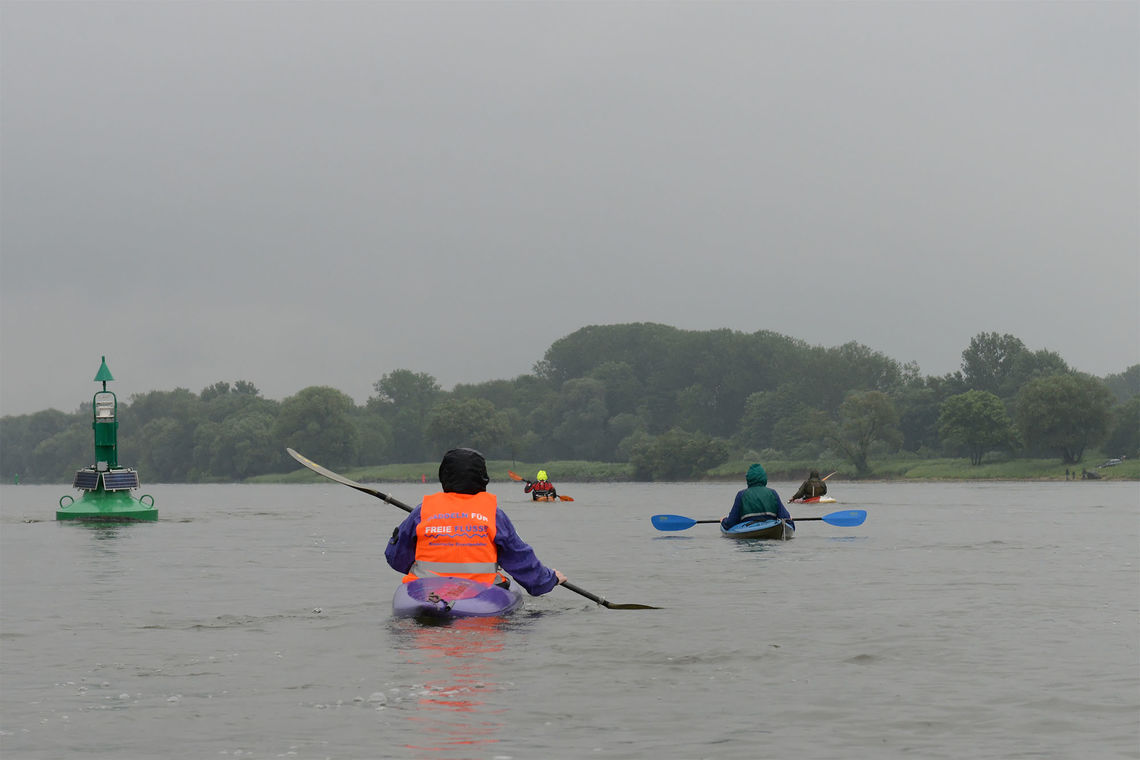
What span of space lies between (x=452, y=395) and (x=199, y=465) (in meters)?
36.4

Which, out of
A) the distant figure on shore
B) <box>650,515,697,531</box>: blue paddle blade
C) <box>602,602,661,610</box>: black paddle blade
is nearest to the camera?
<box>602,602,661,610</box>: black paddle blade

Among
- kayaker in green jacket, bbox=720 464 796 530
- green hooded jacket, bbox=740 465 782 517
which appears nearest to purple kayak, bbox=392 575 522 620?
kayaker in green jacket, bbox=720 464 796 530

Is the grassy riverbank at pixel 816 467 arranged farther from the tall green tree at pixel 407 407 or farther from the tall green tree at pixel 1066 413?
the tall green tree at pixel 407 407

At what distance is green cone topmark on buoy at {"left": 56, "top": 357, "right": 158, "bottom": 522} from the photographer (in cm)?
3922

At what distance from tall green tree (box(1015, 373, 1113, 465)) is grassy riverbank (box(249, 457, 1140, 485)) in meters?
2.10

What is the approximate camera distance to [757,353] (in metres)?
162

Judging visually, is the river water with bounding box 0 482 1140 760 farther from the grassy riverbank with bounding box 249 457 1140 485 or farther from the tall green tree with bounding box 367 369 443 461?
the tall green tree with bounding box 367 369 443 461

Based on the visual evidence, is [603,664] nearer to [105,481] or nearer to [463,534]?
[463,534]

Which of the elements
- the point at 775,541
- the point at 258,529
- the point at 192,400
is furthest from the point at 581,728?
the point at 192,400

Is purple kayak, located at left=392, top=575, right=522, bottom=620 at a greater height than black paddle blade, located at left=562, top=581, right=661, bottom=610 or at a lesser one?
greater

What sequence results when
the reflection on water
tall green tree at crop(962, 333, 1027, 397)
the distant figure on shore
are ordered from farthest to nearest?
tall green tree at crop(962, 333, 1027, 397) → the distant figure on shore → the reflection on water

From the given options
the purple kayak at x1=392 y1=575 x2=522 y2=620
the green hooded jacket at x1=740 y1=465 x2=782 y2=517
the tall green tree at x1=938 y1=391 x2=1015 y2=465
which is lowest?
the purple kayak at x1=392 y1=575 x2=522 y2=620

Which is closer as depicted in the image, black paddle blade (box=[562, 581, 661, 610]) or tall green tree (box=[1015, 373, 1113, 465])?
black paddle blade (box=[562, 581, 661, 610])

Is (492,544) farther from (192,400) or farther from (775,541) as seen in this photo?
(192,400)
